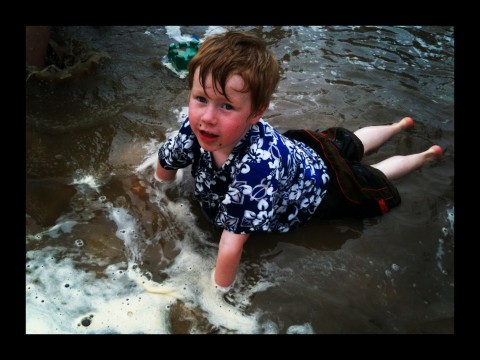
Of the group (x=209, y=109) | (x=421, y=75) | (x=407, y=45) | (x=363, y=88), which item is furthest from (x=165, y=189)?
(x=407, y=45)

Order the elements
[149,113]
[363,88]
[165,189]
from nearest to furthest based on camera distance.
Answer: [165,189] < [149,113] < [363,88]

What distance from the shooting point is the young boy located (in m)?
1.68

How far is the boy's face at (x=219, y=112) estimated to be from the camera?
1650 millimetres

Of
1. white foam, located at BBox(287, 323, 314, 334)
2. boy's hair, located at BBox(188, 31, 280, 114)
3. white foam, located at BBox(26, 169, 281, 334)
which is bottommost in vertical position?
white foam, located at BBox(26, 169, 281, 334)

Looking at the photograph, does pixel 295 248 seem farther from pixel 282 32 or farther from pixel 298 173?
pixel 282 32

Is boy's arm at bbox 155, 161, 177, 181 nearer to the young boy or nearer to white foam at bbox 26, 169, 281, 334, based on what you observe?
the young boy

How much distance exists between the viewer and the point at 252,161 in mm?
1853

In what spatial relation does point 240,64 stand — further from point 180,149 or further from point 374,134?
point 374,134

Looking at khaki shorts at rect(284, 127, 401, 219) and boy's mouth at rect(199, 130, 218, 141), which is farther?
khaki shorts at rect(284, 127, 401, 219)

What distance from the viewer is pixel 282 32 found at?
4.57 m

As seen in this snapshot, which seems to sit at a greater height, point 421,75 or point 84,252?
point 421,75

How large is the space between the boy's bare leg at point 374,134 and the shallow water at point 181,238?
0.09 meters

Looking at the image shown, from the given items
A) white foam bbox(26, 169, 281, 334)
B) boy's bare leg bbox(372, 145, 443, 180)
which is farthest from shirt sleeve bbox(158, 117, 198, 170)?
boy's bare leg bbox(372, 145, 443, 180)

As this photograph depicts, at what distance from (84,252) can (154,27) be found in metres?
3.10
